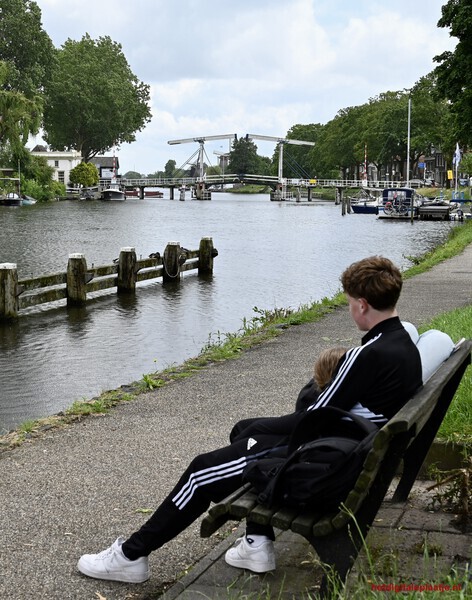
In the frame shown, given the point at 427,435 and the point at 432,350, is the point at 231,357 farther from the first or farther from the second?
the point at 432,350

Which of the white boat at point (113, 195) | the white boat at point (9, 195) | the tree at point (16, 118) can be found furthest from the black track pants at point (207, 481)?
the white boat at point (113, 195)

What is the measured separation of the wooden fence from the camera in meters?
16.8

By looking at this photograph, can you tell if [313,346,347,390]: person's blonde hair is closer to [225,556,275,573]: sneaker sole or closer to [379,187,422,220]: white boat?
[225,556,275,573]: sneaker sole

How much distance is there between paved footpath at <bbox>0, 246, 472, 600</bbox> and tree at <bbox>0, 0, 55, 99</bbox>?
85266 mm

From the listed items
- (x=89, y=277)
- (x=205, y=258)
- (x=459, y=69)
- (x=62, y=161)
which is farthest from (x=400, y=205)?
(x=62, y=161)

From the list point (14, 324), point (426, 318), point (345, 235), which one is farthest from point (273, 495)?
point (345, 235)

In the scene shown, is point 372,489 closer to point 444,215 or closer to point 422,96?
point 444,215

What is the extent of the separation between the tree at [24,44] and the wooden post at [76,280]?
7368cm

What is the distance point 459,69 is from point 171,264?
66.2 feet

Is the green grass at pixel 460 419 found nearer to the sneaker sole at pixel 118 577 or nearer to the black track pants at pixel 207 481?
the black track pants at pixel 207 481

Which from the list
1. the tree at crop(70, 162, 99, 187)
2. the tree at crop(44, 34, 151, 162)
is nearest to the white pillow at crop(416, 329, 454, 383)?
the tree at crop(44, 34, 151, 162)

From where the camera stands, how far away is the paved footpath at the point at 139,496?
13.4 feet

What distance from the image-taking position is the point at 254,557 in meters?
4.01

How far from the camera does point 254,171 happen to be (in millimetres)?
192875
